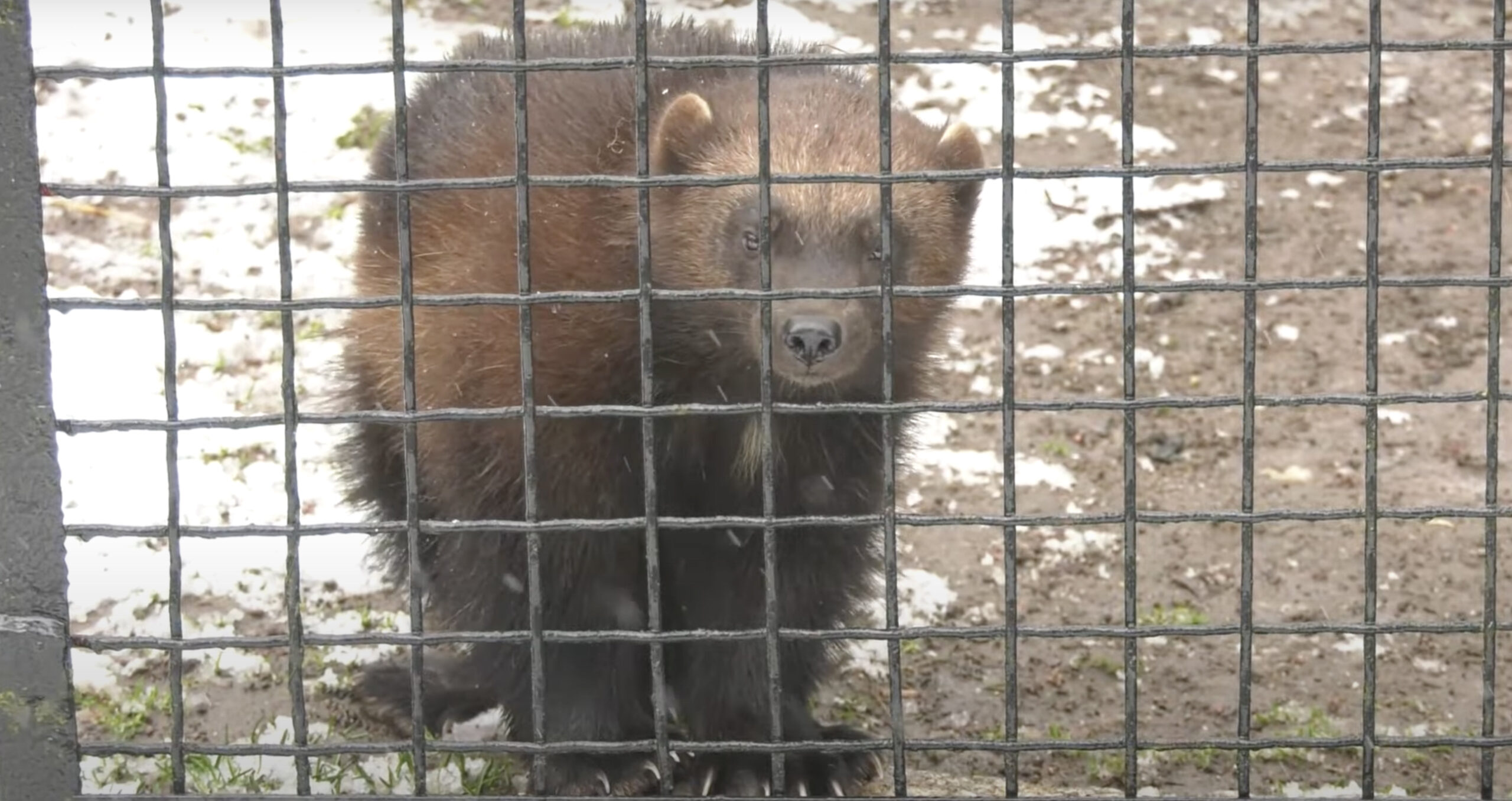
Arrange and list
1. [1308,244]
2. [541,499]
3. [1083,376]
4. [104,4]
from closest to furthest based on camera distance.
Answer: [541,499], [1083,376], [1308,244], [104,4]

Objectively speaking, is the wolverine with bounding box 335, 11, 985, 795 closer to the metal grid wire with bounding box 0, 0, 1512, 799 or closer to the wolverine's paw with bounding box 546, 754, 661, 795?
the wolverine's paw with bounding box 546, 754, 661, 795

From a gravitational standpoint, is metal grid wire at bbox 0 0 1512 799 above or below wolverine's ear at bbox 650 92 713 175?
below

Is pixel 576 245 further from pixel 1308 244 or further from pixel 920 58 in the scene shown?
pixel 1308 244

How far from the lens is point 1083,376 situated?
283 inches

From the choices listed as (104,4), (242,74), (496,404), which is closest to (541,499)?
(496,404)

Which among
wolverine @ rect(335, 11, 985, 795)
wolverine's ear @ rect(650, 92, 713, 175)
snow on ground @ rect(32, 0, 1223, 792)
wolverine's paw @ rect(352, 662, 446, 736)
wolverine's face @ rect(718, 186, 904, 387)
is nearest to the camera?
wolverine's face @ rect(718, 186, 904, 387)

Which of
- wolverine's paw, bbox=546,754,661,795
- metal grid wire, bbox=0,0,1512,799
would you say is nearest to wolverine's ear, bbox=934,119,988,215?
metal grid wire, bbox=0,0,1512,799

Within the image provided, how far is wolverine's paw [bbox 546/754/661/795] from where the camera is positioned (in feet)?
15.2

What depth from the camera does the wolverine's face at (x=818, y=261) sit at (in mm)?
4195

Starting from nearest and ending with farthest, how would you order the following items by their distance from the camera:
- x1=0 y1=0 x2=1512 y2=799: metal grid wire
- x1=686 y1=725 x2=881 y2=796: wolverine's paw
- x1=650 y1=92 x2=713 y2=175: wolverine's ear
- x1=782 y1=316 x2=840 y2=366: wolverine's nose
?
x1=0 y1=0 x2=1512 y2=799: metal grid wire, x1=782 y1=316 x2=840 y2=366: wolverine's nose, x1=650 y1=92 x2=713 y2=175: wolverine's ear, x1=686 y1=725 x2=881 y2=796: wolverine's paw

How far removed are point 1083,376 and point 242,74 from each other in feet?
14.2

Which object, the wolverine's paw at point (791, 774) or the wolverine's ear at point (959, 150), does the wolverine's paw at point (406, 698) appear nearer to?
the wolverine's paw at point (791, 774)

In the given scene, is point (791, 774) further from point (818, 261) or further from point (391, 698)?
point (818, 261)

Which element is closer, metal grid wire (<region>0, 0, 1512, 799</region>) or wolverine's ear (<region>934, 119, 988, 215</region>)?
metal grid wire (<region>0, 0, 1512, 799</region>)
